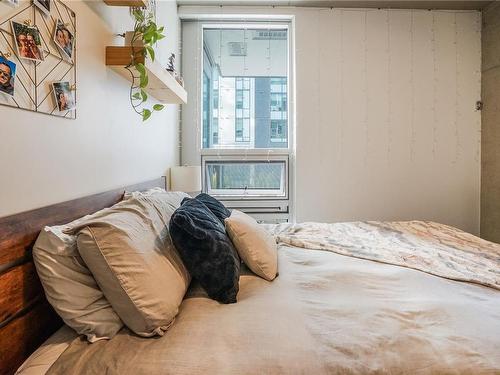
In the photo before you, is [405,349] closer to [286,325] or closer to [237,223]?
[286,325]

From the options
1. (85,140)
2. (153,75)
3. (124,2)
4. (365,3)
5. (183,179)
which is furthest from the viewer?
(365,3)

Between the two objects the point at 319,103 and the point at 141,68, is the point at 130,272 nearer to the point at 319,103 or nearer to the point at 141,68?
the point at 141,68

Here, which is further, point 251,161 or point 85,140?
point 251,161

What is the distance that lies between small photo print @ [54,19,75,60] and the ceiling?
2200 millimetres

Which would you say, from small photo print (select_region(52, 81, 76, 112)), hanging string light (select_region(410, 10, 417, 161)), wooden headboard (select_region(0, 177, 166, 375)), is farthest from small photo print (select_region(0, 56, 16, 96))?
hanging string light (select_region(410, 10, 417, 161))

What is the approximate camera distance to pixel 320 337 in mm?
971

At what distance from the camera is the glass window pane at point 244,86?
338cm

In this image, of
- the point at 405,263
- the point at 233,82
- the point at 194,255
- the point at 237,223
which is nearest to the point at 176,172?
the point at 233,82

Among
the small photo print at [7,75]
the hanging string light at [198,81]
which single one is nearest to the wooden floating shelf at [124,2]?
the small photo print at [7,75]

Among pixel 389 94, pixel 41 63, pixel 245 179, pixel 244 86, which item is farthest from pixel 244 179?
pixel 41 63

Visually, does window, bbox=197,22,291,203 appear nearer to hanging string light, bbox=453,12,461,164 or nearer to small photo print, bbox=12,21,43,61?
hanging string light, bbox=453,12,461,164

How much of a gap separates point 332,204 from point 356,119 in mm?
909

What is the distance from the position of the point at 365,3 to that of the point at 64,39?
3.02 metres

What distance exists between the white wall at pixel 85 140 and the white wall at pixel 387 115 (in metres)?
1.75
